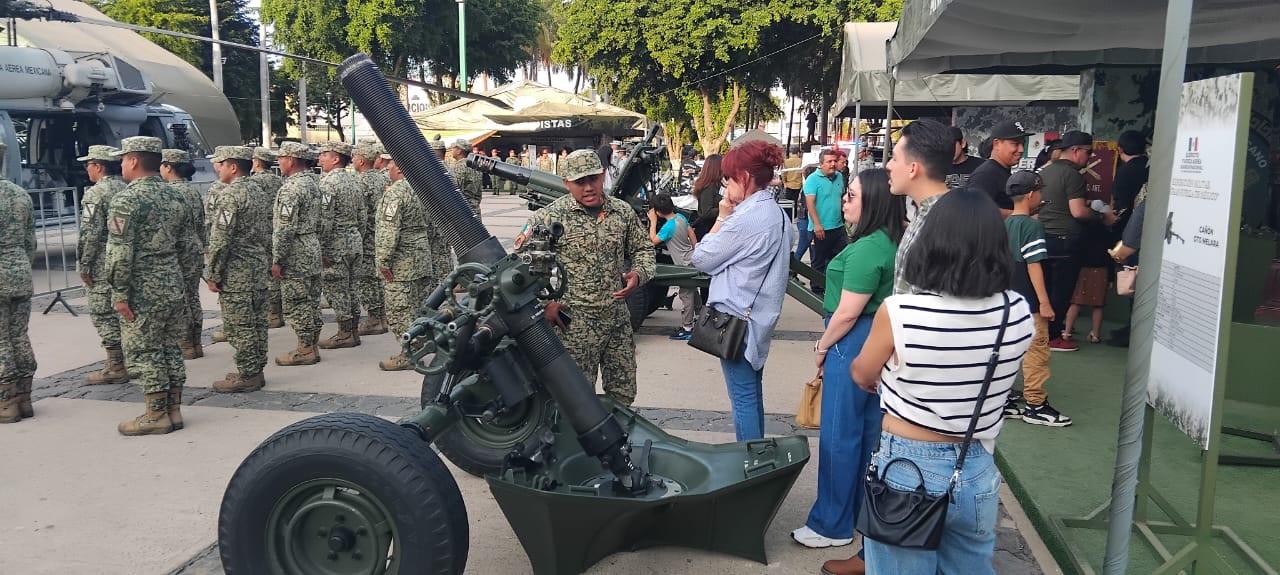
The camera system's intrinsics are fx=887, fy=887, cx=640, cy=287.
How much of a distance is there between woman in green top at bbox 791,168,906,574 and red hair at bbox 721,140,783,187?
432mm

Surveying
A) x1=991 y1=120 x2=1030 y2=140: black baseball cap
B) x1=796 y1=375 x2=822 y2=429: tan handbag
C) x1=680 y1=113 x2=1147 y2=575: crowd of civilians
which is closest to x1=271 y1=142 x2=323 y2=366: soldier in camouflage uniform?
x1=680 y1=113 x2=1147 y2=575: crowd of civilians

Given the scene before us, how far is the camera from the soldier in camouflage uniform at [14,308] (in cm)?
563

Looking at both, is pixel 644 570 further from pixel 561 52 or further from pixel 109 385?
pixel 561 52

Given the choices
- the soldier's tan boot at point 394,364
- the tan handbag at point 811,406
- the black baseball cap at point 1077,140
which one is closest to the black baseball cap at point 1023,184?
the tan handbag at point 811,406

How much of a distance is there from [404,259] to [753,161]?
4157 millimetres

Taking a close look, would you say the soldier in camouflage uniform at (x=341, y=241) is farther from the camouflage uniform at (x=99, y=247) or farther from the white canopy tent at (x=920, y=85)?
the white canopy tent at (x=920, y=85)

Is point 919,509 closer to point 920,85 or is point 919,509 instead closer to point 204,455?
point 204,455

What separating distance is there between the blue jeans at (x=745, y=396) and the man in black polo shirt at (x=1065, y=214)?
3749mm

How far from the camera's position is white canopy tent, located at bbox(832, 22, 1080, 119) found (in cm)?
1047

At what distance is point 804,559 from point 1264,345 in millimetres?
3152

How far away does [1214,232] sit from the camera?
2.77 m

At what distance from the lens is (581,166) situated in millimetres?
4312

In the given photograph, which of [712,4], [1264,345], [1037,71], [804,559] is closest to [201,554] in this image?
[804,559]

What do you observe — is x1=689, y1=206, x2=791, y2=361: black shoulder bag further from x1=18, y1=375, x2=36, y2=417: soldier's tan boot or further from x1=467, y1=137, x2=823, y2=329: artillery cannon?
x1=18, y1=375, x2=36, y2=417: soldier's tan boot
